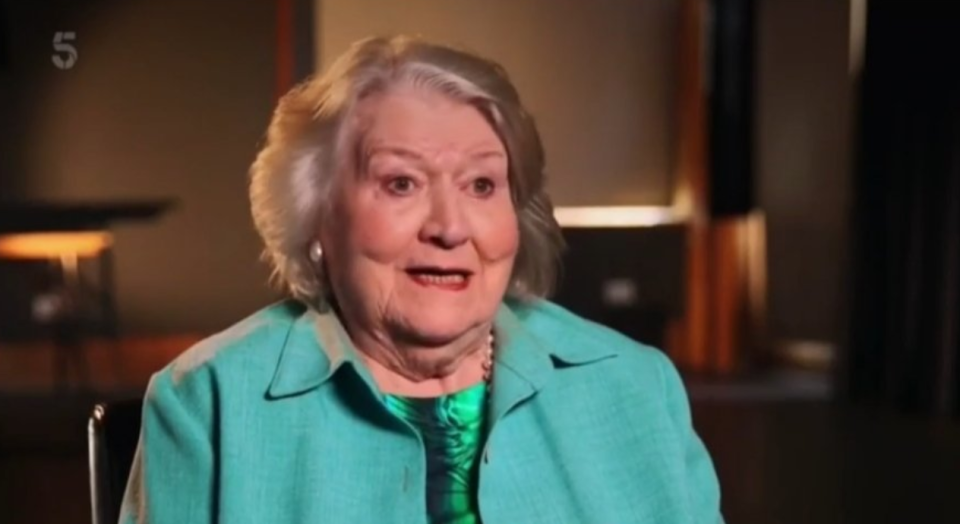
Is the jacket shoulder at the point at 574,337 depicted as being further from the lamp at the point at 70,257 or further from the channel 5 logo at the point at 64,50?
the lamp at the point at 70,257

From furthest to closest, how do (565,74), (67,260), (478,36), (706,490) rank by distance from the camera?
(67,260) < (565,74) < (478,36) < (706,490)

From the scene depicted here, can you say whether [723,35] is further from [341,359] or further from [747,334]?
[341,359]

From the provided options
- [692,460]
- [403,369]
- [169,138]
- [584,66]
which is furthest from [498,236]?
[169,138]

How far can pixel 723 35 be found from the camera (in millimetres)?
3227

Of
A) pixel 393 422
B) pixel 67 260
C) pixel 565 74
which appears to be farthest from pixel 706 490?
pixel 67 260

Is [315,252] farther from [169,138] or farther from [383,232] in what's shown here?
[169,138]

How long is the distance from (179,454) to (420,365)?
0.74ft

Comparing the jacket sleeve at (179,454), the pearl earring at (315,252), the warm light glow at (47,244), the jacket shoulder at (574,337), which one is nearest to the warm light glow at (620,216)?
the warm light glow at (47,244)

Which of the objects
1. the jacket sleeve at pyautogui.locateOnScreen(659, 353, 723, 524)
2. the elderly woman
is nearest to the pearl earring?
the elderly woman

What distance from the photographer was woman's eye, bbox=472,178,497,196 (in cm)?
115

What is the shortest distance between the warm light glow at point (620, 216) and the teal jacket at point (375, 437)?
121cm

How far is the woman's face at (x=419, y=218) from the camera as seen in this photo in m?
1.12

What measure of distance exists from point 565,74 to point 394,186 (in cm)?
148

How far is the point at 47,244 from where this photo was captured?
2.74 m
